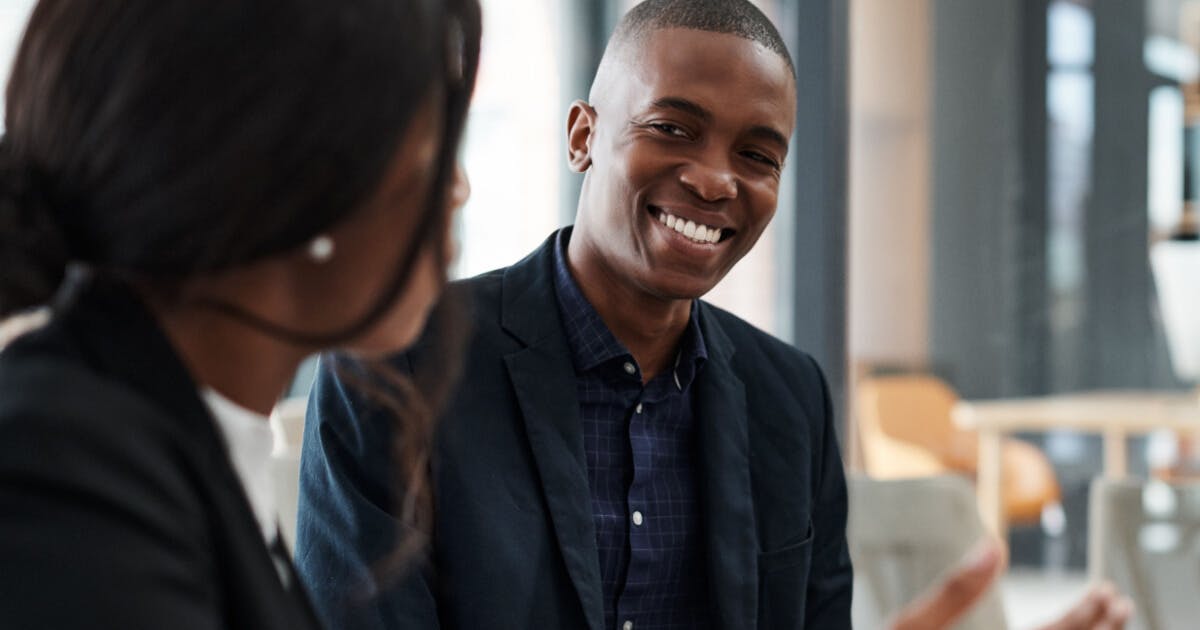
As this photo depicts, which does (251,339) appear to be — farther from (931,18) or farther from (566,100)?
(566,100)

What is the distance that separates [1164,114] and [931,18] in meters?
0.78

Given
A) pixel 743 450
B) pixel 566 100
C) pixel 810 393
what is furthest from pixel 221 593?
pixel 566 100

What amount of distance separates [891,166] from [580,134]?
9.01 ft

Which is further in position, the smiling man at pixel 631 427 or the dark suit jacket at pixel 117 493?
the smiling man at pixel 631 427

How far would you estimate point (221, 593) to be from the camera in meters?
0.76

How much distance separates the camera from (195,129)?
28.2 inches

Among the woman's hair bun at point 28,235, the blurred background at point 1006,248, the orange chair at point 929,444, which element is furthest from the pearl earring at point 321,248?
the orange chair at point 929,444

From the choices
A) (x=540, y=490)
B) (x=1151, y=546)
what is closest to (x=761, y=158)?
(x=540, y=490)

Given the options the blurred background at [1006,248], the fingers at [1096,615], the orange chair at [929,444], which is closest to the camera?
the fingers at [1096,615]

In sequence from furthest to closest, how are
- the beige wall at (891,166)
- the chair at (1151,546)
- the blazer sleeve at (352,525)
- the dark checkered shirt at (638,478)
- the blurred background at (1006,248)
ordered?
the beige wall at (891,166) < the blurred background at (1006,248) < the chair at (1151,546) < the dark checkered shirt at (638,478) < the blazer sleeve at (352,525)

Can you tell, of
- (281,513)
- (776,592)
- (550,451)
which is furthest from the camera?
(281,513)

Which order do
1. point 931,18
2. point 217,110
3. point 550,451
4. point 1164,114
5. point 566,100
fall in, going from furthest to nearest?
point 566,100
point 931,18
point 1164,114
point 550,451
point 217,110

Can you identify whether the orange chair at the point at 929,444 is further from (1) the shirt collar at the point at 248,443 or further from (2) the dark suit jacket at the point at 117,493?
(2) the dark suit jacket at the point at 117,493

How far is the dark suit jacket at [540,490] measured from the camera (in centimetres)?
144
